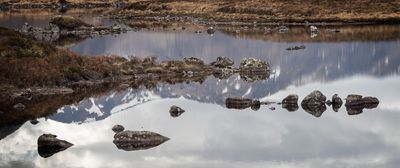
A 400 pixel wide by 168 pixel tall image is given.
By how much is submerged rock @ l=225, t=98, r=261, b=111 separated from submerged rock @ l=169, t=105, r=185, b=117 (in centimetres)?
370

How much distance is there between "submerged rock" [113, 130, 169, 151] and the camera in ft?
109

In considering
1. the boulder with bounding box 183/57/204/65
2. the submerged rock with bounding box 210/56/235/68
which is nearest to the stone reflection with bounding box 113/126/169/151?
the submerged rock with bounding box 210/56/235/68

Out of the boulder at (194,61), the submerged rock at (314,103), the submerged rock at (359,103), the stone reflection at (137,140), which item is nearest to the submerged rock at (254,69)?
the boulder at (194,61)

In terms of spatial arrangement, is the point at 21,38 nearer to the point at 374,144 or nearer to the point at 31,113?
the point at 31,113

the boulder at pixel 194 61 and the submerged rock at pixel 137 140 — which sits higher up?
the submerged rock at pixel 137 140

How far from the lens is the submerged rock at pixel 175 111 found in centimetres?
4317

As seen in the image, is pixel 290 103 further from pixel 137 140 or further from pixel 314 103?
pixel 137 140

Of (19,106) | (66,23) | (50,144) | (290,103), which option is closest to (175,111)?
(290,103)

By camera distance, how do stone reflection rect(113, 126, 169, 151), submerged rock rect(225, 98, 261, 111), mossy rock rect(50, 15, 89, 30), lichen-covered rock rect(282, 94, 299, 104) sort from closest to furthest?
stone reflection rect(113, 126, 169, 151) < submerged rock rect(225, 98, 261, 111) < lichen-covered rock rect(282, 94, 299, 104) < mossy rock rect(50, 15, 89, 30)

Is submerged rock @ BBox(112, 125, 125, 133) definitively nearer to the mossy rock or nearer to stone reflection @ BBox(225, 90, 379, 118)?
stone reflection @ BBox(225, 90, 379, 118)

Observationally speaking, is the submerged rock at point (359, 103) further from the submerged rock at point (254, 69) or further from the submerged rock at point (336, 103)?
the submerged rock at point (254, 69)

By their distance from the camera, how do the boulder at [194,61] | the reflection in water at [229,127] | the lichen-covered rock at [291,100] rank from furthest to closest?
1. the boulder at [194,61]
2. the lichen-covered rock at [291,100]
3. the reflection in water at [229,127]

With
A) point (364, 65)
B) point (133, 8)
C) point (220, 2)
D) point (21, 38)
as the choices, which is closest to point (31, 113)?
point (21, 38)

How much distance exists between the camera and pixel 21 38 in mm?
57906
